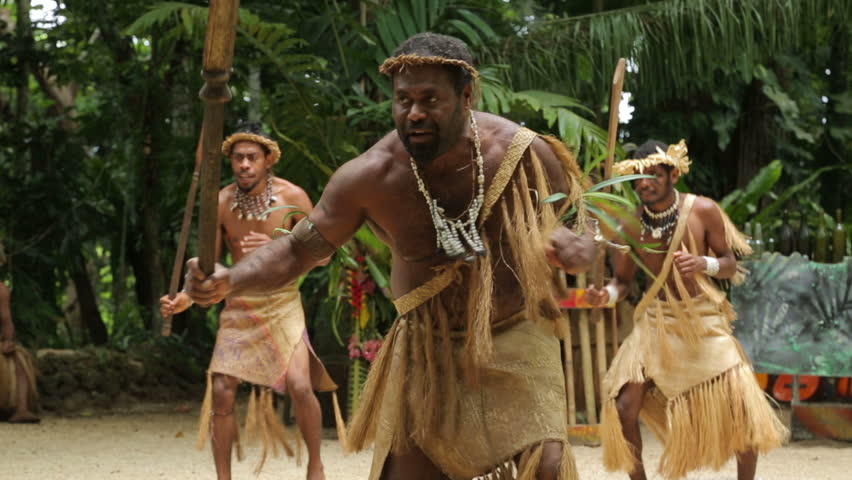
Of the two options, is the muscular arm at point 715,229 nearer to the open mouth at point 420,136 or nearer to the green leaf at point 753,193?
the open mouth at point 420,136

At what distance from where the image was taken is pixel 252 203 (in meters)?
5.81

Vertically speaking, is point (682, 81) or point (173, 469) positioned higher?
point (682, 81)

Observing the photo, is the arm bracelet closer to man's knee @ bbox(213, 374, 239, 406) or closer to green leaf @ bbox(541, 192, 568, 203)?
green leaf @ bbox(541, 192, 568, 203)

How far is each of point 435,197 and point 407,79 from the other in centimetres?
35

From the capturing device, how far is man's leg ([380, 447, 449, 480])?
3.19 meters

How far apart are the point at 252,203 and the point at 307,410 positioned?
42.5 inches

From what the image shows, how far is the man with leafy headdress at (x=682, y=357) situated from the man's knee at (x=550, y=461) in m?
2.21

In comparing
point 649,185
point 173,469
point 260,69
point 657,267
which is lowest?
point 173,469

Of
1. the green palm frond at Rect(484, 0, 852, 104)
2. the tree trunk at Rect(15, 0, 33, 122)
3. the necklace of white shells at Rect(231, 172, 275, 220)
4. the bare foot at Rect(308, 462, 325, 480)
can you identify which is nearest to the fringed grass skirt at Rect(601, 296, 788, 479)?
the bare foot at Rect(308, 462, 325, 480)

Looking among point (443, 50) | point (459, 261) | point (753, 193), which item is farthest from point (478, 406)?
point (753, 193)

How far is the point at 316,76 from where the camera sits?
8.15m

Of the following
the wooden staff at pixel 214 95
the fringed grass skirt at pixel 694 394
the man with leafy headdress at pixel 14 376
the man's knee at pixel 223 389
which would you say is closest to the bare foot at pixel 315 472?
the man's knee at pixel 223 389

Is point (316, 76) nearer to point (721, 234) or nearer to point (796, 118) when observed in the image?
point (721, 234)

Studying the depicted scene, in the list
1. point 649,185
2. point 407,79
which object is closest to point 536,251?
point 407,79
